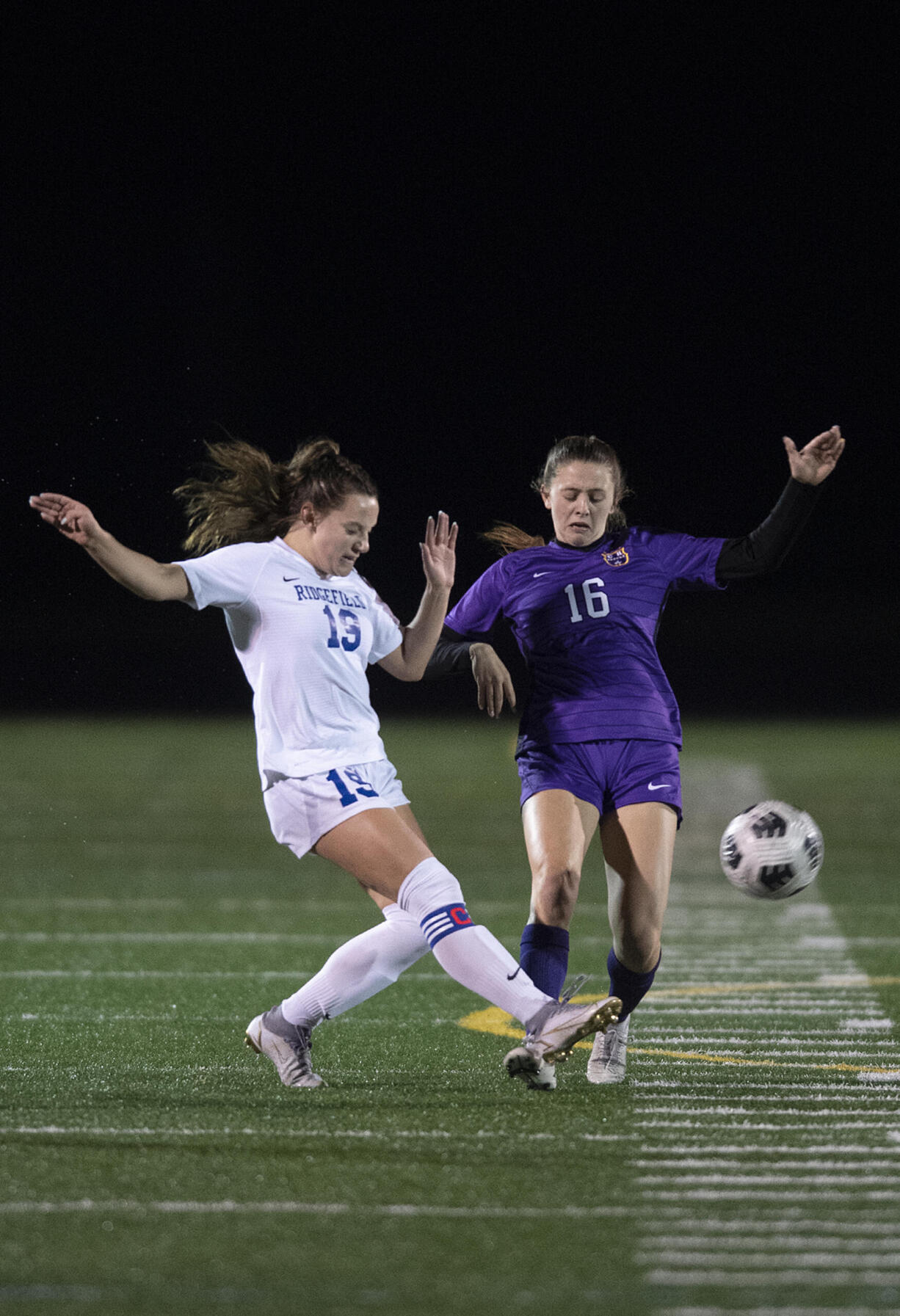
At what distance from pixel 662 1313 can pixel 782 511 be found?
3.16m

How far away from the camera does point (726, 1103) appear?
5.04m

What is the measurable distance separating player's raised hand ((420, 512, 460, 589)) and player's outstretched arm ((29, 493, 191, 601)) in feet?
3.05

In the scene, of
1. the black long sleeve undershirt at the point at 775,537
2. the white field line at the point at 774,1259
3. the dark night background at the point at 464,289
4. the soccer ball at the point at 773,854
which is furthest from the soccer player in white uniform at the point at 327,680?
the dark night background at the point at 464,289

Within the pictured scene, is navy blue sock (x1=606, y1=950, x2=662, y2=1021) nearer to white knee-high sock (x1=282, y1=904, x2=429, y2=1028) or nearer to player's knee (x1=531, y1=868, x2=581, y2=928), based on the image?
player's knee (x1=531, y1=868, x2=581, y2=928)

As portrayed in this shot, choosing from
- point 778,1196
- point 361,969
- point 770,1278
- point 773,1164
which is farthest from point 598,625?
point 770,1278

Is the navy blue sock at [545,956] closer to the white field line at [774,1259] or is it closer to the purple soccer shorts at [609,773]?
the purple soccer shorts at [609,773]

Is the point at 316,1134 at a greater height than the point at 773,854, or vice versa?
the point at 773,854

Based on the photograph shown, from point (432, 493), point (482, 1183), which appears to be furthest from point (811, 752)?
point (482, 1183)

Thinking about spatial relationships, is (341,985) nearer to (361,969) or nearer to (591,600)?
(361,969)

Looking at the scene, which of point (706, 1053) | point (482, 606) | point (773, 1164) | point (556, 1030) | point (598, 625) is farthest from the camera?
point (706, 1053)

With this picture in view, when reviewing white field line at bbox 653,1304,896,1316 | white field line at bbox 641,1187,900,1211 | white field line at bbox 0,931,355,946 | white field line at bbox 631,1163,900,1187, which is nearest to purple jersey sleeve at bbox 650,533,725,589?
white field line at bbox 631,1163,900,1187

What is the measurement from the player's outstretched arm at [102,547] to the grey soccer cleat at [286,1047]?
1.44 m

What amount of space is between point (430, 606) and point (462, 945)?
3.81ft

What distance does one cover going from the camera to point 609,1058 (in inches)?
215
